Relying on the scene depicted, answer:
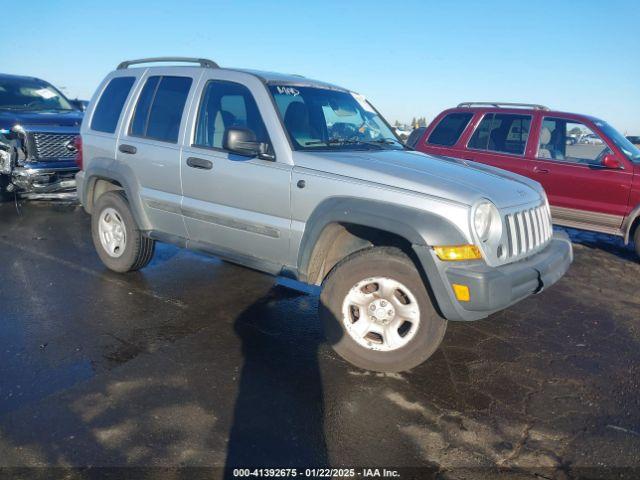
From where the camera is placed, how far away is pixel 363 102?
5.03 metres

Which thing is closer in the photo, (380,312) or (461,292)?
(461,292)

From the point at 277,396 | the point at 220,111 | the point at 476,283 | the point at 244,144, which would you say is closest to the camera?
the point at 476,283

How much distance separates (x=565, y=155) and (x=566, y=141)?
0.21m

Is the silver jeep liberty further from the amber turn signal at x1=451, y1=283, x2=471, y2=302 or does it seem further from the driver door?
the driver door

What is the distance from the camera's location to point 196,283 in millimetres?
5223

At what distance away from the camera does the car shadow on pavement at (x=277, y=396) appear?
2627 mm

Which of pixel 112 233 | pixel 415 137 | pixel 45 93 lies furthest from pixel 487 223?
pixel 45 93

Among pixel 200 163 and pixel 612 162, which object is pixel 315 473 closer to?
pixel 200 163

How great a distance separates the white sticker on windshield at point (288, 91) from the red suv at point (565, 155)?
408cm

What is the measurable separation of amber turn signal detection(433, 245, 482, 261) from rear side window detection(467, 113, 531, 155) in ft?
15.8

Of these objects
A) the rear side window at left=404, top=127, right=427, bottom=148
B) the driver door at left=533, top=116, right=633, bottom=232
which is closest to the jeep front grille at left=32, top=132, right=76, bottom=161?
the rear side window at left=404, top=127, right=427, bottom=148

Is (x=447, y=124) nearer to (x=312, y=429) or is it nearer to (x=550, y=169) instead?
(x=550, y=169)

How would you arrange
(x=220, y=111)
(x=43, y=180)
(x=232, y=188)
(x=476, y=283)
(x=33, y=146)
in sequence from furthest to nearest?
(x=43, y=180) → (x=33, y=146) → (x=220, y=111) → (x=232, y=188) → (x=476, y=283)

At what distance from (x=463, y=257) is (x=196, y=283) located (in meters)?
3.03
